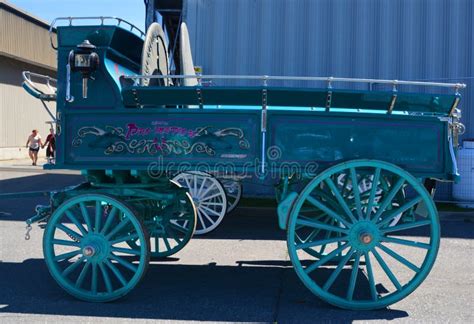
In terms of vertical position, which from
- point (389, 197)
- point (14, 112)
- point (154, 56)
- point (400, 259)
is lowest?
point (400, 259)

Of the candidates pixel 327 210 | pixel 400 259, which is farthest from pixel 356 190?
pixel 400 259

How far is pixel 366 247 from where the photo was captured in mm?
Result: 4574

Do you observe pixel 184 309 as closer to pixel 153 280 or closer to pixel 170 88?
pixel 153 280

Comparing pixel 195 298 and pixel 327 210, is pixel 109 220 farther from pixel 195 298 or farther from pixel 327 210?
pixel 327 210

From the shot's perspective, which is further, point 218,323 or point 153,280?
point 153,280

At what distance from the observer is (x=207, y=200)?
26.8 ft

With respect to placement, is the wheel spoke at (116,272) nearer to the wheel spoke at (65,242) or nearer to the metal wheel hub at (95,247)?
the metal wheel hub at (95,247)

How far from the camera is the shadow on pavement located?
14.8 feet

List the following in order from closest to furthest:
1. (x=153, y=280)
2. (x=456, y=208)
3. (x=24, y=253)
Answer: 1. (x=153, y=280)
2. (x=24, y=253)
3. (x=456, y=208)

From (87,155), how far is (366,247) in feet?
8.38

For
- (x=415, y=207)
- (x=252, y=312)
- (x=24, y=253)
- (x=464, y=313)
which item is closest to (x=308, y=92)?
Answer: (x=415, y=207)

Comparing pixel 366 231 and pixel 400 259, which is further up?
pixel 366 231

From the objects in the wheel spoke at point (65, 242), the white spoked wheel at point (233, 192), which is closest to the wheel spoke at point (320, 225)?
the wheel spoke at point (65, 242)

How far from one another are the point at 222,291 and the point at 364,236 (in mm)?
1502
